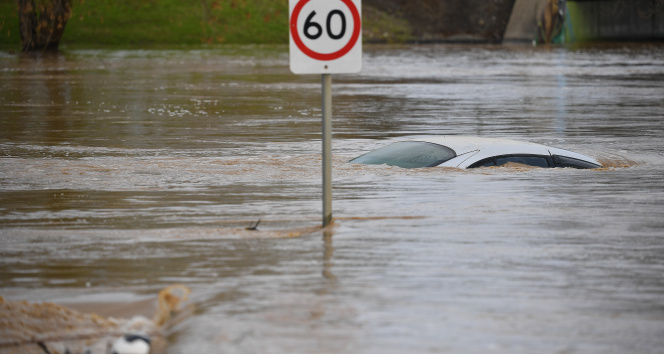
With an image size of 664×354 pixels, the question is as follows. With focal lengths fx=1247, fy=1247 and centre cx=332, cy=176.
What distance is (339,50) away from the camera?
9.46m

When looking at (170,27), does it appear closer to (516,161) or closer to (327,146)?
(516,161)

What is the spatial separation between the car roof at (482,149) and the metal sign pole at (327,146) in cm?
437

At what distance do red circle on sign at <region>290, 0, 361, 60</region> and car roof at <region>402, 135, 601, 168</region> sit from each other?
195 inches


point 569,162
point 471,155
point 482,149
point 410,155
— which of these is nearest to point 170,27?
point 410,155

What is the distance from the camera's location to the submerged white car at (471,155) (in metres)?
14.3

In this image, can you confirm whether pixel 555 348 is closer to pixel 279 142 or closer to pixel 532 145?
pixel 532 145

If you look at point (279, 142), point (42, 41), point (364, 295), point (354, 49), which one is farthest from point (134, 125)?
point (42, 41)

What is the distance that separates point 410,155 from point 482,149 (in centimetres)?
95

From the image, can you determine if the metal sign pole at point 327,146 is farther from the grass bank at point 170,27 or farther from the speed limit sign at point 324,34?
the grass bank at point 170,27

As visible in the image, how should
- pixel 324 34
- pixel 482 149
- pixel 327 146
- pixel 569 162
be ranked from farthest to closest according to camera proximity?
pixel 569 162 → pixel 482 149 → pixel 327 146 → pixel 324 34

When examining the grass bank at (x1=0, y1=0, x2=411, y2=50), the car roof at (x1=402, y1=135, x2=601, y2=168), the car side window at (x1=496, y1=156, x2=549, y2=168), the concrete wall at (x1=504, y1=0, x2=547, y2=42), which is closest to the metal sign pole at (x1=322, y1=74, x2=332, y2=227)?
the car roof at (x1=402, y1=135, x2=601, y2=168)

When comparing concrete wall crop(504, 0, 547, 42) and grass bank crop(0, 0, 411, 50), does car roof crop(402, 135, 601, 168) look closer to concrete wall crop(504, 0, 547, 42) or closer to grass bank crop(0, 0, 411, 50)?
grass bank crop(0, 0, 411, 50)

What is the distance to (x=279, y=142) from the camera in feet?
62.2

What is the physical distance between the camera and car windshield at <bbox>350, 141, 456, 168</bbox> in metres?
14.5
